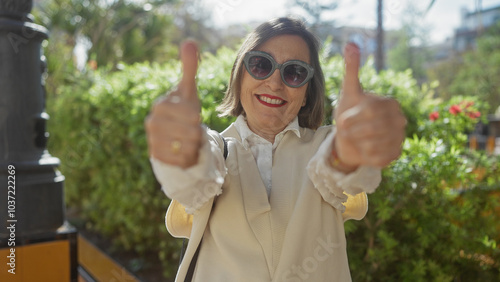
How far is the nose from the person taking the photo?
4.89 feet

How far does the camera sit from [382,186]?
2.73m

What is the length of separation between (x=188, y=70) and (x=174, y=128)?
0.17m

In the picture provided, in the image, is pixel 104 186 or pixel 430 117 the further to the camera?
pixel 104 186

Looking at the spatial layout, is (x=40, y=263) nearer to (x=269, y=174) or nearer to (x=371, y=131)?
(x=269, y=174)

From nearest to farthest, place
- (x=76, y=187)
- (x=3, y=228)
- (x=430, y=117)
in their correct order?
(x=3, y=228) → (x=430, y=117) → (x=76, y=187)

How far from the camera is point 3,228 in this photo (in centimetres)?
273

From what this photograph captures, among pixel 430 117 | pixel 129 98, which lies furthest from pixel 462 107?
pixel 129 98

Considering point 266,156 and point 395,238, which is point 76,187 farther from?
point 266,156

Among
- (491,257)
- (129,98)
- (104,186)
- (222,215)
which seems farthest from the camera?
(104,186)

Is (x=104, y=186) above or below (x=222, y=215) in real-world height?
below

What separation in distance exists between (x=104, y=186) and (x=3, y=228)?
2216mm

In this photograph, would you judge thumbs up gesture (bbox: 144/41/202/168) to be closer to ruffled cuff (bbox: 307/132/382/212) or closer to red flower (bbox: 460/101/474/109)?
ruffled cuff (bbox: 307/132/382/212)

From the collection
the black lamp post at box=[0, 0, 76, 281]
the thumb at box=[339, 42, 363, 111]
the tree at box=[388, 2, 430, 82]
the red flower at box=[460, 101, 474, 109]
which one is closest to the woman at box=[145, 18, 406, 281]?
the thumb at box=[339, 42, 363, 111]

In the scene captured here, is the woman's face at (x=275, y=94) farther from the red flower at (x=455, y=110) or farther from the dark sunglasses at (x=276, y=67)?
the red flower at (x=455, y=110)
